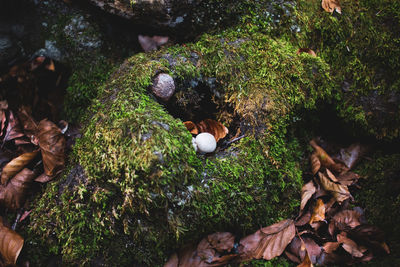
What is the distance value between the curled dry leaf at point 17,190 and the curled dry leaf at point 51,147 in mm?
175

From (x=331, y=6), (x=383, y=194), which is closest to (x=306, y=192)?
(x=383, y=194)

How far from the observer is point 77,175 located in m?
2.16

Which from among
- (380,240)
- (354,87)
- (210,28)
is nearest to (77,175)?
(210,28)

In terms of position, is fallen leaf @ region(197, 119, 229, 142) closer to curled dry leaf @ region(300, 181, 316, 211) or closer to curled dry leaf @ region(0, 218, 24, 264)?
curled dry leaf @ region(300, 181, 316, 211)

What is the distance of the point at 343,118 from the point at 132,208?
2.24 meters

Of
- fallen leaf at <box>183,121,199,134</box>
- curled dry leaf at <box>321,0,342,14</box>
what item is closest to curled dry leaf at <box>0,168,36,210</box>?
fallen leaf at <box>183,121,199,134</box>

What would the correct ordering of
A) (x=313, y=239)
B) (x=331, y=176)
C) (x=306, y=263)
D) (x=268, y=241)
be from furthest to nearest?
(x=331, y=176) → (x=313, y=239) → (x=268, y=241) → (x=306, y=263)

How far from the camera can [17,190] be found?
2.36 meters

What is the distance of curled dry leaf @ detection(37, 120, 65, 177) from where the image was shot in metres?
2.39

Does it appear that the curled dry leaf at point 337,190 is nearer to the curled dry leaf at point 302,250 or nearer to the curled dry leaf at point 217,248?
the curled dry leaf at point 302,250

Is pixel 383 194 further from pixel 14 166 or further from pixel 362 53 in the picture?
pixel 14 166

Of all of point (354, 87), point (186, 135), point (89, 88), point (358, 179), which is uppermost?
point (354, 87)

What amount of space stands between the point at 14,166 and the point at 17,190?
0.21 metres

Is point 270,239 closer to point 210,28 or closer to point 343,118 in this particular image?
point 343,118
